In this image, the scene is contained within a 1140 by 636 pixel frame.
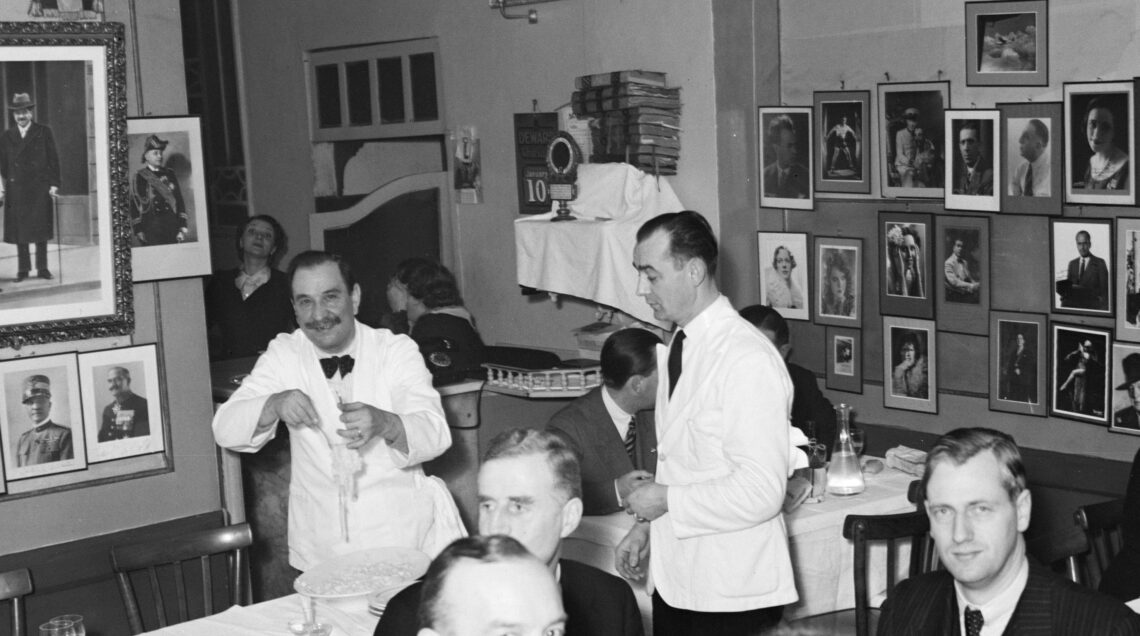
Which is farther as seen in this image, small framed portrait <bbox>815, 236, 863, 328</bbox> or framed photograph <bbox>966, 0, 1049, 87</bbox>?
small framed portrait <bbox>815, 236, 863, 328</bbox>

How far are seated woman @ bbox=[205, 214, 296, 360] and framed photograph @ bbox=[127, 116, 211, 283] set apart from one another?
253 centimetres

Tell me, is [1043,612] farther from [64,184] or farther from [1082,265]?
[64,184]

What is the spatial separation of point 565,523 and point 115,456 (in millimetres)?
2344

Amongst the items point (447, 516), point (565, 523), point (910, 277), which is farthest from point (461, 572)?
point (910, 277)

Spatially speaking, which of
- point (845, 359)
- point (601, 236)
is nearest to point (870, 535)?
point (845, 359)

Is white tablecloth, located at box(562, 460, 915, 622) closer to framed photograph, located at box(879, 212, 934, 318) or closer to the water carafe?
the water carafe

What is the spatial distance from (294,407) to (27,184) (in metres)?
1.16

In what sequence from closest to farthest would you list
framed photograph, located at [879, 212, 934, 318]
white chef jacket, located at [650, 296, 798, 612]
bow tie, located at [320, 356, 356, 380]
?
white chef jacket, located at [650, 296, 798, 612] → bow tie, located at [320, 356, 356, 380] → framed photograph, located at [879, 212, 934, 318]

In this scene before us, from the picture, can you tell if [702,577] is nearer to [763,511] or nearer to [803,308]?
[763,511]

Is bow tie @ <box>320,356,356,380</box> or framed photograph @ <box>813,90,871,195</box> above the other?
framed photograph @ <box>813,90,871,195</box>

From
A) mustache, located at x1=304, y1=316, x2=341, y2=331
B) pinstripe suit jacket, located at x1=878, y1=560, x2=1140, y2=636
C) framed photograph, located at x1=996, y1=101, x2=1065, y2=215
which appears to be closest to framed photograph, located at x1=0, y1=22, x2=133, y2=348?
mustache, located at x1=304, y1=316, x2=341, y2=331

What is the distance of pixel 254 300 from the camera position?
7.20m

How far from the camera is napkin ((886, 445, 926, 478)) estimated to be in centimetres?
489

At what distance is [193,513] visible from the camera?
4641 millimetres
